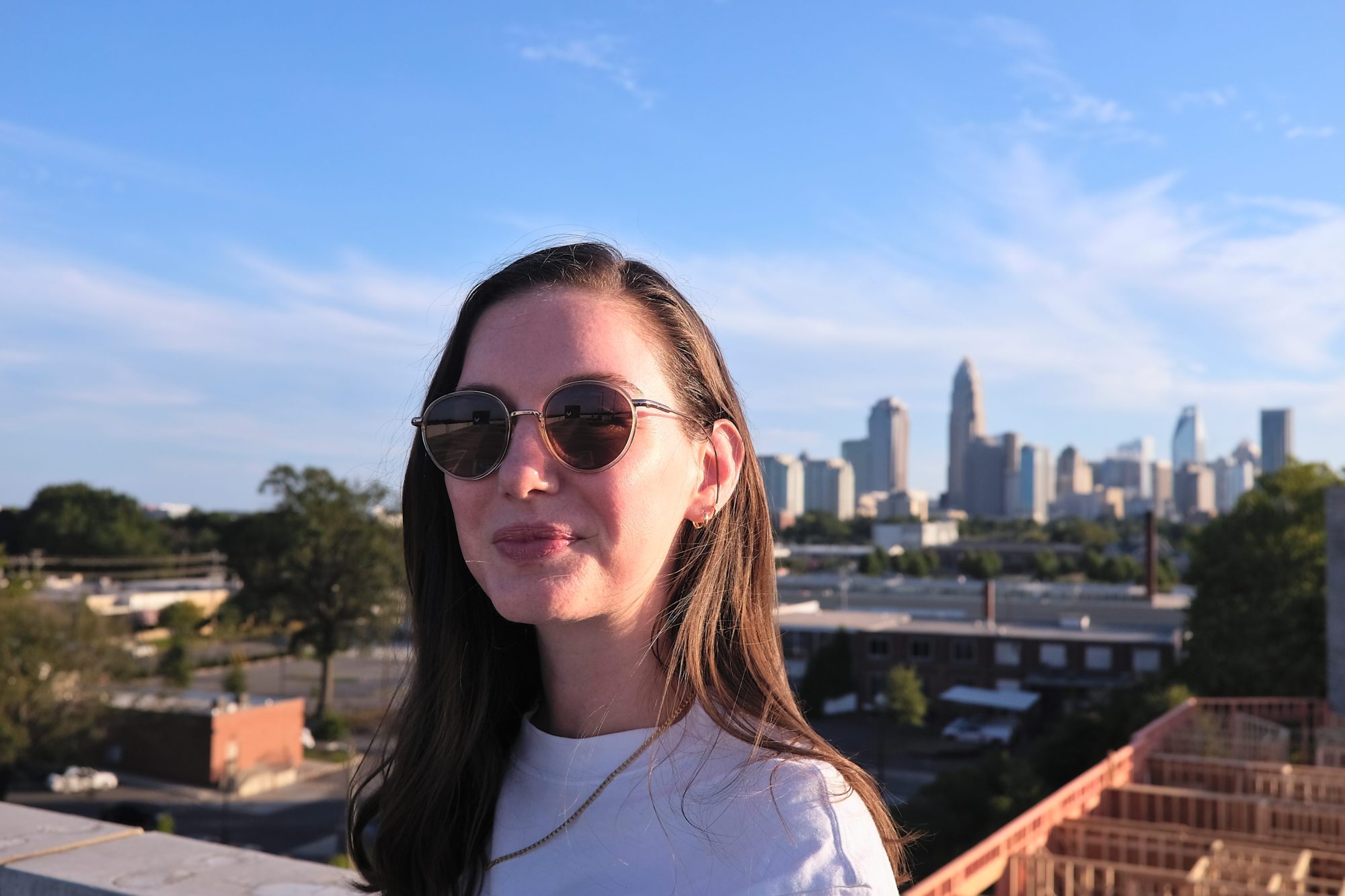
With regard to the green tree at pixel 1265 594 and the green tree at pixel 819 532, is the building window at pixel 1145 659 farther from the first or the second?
the green tree at pixel 819 532

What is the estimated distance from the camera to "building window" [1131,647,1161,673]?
31.3 meters

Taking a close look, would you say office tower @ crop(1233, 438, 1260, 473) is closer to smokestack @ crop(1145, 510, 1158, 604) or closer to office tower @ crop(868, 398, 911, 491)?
office tower @ crop(868, 398, 911, 491)

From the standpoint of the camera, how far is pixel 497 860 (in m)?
1.35

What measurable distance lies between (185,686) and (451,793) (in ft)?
102

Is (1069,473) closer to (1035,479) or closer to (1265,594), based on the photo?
(1035,479)

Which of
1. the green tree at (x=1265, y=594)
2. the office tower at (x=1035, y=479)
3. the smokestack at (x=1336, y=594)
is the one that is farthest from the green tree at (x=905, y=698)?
the office tower at (x=1035, y=479)

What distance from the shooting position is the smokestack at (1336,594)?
18.4 metres

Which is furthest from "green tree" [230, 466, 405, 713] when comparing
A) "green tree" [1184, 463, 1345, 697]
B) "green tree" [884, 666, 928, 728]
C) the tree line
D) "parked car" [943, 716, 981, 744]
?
"green tree" [1184, 463, 1345, 697]

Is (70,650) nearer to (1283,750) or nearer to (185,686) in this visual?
(185,686)

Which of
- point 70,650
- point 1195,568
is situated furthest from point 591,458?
point 1195,568

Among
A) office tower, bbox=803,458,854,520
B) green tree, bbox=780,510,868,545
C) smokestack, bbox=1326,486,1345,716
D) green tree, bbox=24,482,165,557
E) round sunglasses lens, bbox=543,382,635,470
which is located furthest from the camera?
office tower, bbox=803,458,854,520

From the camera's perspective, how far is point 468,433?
131 centimetres

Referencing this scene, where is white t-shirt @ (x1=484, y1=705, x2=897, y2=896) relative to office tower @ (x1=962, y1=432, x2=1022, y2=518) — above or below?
below

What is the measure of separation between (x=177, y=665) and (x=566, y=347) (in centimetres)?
A: 3206
